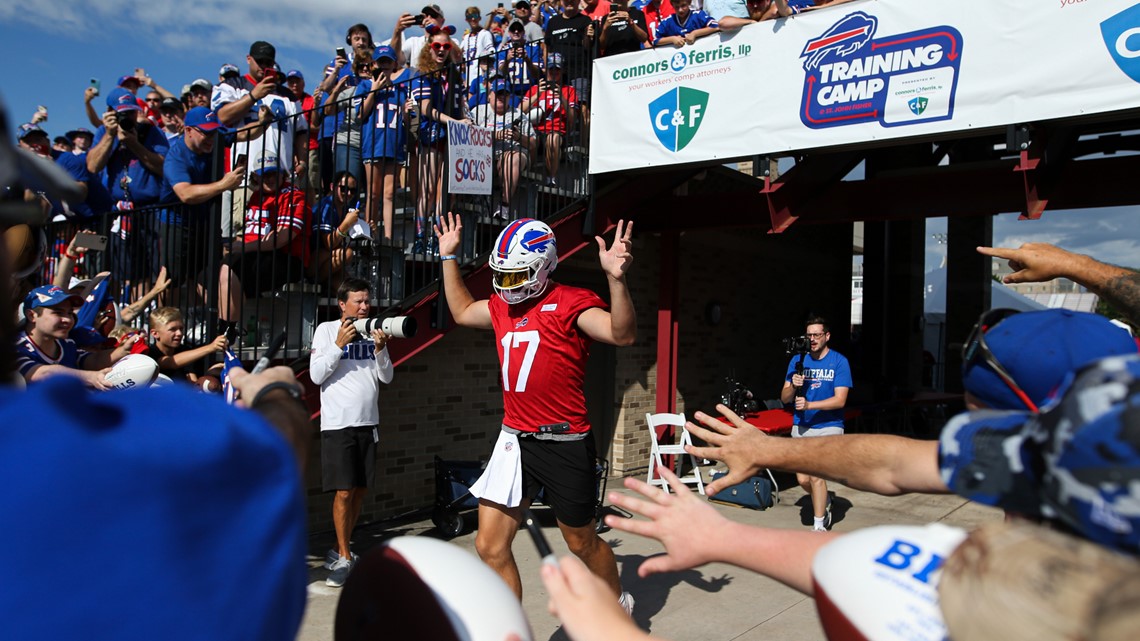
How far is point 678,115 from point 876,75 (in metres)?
1.81

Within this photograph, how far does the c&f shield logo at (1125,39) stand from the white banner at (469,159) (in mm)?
4626

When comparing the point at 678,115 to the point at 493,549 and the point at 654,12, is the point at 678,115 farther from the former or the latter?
the point at 493,549

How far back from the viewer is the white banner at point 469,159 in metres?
6.61

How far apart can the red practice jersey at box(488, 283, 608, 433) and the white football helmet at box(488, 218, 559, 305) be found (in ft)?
0.41

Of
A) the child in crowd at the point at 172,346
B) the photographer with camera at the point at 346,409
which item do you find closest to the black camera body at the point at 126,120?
the child in crowd at the point at 172,346

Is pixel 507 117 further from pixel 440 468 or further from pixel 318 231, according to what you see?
pixel 440 468

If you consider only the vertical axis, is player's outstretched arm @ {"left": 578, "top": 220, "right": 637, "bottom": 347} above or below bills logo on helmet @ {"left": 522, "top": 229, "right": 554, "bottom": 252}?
below

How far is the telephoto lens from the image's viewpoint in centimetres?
459

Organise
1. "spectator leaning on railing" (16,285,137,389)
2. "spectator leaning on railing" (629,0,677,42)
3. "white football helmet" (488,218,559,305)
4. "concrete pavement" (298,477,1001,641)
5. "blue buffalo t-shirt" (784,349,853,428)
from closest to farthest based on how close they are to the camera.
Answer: "spectator leaning on railing" (16,285,137,389) < "white football helmet" (488,218,559,305) < "concrete pavement" (298,477,1001,641) < "blue buffalo t-shirt" (784,349,853,428) < "spectator leaning on railing" (629,0,677,42)

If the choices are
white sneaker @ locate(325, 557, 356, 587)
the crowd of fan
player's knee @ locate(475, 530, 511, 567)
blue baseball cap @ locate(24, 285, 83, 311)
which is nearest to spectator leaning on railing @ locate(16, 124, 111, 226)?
the crowd of fan

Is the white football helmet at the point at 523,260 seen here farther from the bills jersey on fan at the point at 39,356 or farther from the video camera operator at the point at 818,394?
the video camera operator at the point at 818,394

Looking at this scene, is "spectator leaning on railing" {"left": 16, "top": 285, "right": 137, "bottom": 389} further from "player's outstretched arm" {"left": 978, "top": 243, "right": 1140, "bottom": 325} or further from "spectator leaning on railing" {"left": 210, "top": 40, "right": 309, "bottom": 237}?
"player's outstretched arm" {"left": 978, "top": 243, "right": 1140, "bottom": 325}

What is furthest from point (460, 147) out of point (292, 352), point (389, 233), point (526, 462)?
point (526, 462)

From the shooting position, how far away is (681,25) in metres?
8.23
